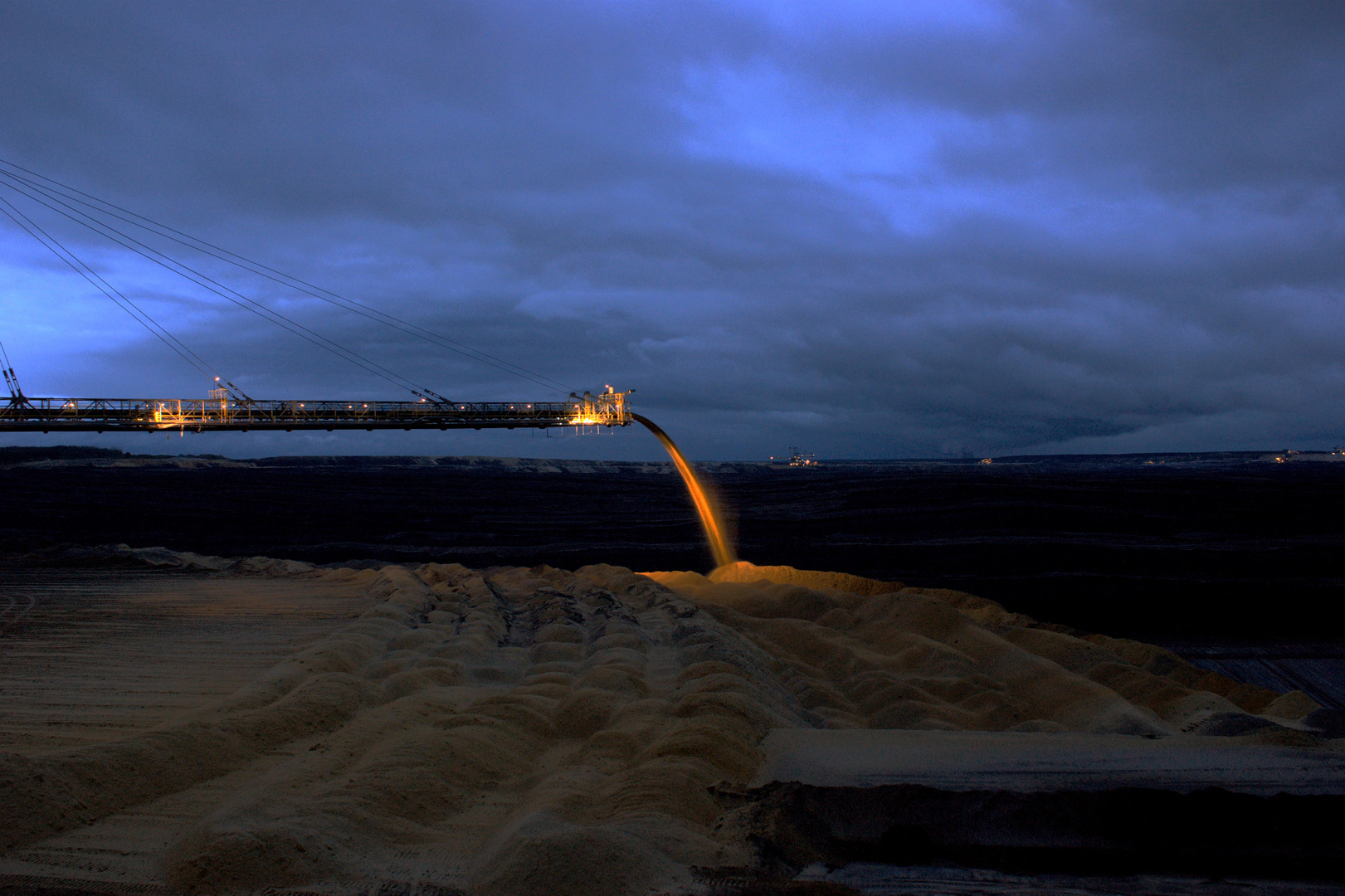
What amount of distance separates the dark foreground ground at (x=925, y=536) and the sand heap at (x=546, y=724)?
783 centimetres

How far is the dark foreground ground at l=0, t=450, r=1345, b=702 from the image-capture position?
63.5 ft

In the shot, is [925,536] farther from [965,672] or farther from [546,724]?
[546,724]

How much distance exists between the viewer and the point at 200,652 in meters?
9.12

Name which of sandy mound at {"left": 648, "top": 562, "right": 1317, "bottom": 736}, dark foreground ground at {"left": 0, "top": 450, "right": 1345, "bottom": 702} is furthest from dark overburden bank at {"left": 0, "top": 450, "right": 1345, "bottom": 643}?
sandy mound at {"left": 648, "top": 562, "right": 1317, "bottom": 736}

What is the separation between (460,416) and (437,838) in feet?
53.4

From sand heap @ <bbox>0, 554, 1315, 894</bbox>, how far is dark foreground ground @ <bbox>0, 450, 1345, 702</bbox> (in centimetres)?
783

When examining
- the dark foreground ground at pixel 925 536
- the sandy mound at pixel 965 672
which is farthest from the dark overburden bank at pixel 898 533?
the sandy mound at pixel 965 672

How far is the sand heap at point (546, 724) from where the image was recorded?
3.86 meters

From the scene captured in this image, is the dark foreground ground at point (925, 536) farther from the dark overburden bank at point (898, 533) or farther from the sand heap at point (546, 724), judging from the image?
the sand heap at point (546, 724)

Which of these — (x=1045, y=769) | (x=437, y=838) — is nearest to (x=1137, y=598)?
(x=1045, y=769)

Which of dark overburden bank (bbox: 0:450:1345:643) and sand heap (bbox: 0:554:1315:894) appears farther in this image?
dark overburden bank (bbox: 0:450:1345:643)

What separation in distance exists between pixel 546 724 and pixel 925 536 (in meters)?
31.7

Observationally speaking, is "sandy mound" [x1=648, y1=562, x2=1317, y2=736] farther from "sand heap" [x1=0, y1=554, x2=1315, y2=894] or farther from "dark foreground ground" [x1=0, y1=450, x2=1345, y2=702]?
"dark foreground ground" [x1=0, y1=450, x2=1345, y2=702]

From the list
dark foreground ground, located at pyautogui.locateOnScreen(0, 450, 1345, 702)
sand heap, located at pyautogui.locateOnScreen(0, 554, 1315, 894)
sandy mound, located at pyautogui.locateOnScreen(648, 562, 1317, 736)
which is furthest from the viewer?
dark foreground ground, located at pyautogui.locateOnScreen(0, 450, 1345, 702)
